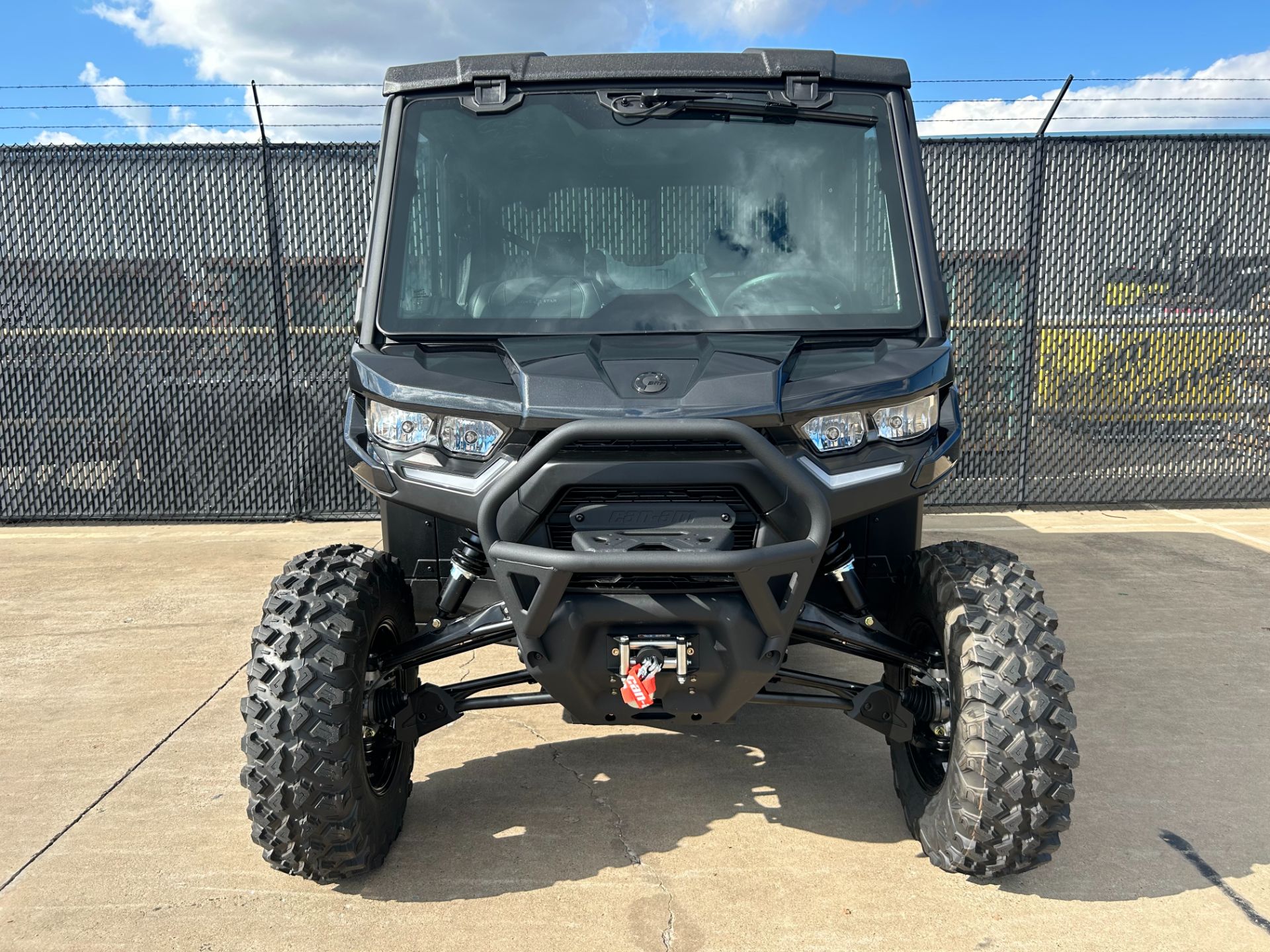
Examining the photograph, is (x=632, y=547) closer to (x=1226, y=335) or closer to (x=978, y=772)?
(x=978, y=772)

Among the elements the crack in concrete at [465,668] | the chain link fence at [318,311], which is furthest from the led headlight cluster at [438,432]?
the chain link fence at [318,311]

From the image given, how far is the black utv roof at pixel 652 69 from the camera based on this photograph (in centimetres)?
323

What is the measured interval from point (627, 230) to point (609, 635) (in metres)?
1.32

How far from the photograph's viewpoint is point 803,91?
10.6ft

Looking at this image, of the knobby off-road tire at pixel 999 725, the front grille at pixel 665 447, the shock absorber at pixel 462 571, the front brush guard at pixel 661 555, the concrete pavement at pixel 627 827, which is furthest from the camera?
the shock absorber at pixel 462 571

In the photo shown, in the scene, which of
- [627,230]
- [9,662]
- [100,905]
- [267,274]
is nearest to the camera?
[100,905]

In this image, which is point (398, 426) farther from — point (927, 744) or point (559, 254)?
point (927, 744)

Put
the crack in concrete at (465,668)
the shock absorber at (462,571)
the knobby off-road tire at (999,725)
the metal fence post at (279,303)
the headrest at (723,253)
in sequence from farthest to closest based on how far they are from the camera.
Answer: the metal fence post at (279,303)
the crack in concrete at (465,668)
the headrest at (723,253)
the shock absorber at (462,571)
the knobby off-road tire at (999,725)

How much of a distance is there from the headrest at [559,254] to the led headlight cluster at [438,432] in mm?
700

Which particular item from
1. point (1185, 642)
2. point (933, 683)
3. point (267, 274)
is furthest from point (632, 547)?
point (267, 274)

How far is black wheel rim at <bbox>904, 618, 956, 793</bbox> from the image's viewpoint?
10.4ft

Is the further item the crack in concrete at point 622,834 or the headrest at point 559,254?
the headrest at point 559,254

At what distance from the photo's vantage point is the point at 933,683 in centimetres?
308

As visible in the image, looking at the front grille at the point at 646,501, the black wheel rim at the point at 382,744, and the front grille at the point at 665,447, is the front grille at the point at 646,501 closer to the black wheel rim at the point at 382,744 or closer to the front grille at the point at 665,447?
the front grille at the point at 665,447
